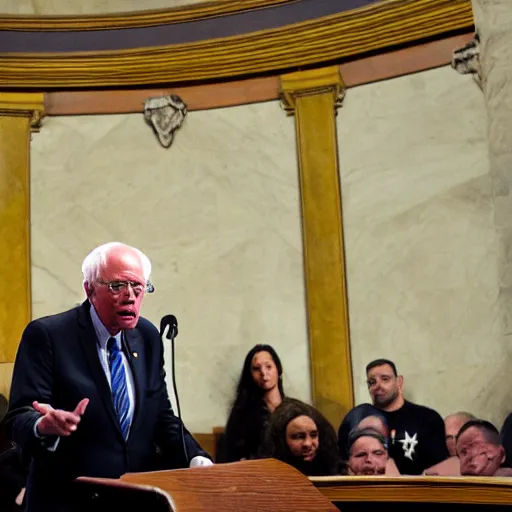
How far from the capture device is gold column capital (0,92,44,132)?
7.71 meters

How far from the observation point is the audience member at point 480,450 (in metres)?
4.78

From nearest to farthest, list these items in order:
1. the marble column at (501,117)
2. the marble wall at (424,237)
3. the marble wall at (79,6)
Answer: the marble column at (501,117) → the marble wall at (424,237) → the marble wall at (79,6)

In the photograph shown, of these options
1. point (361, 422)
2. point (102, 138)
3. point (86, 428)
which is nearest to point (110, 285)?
point (86, 428)

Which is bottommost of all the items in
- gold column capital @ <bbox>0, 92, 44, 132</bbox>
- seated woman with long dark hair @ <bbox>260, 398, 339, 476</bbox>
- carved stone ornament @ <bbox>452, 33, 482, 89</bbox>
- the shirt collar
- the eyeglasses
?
seated woman with long dark hair @ <bbox>260, 398, 339, 476</bbox>

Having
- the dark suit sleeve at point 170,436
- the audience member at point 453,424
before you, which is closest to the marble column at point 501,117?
the dark suit sleeve at point 170,436

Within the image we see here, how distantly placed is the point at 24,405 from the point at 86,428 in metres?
0.18

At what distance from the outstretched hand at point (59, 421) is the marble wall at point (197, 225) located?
496 centimetres

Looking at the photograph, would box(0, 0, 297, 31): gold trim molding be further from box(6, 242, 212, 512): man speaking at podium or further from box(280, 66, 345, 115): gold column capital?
Result: box(6, 242, 212, 512): man speaking at podium

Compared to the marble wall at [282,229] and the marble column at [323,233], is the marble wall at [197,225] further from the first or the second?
the marble column at [323,233]

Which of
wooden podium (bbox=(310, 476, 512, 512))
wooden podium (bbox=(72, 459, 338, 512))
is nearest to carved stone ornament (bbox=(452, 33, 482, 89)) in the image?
wooden podium (bbox=(310, 476, 512, 512))

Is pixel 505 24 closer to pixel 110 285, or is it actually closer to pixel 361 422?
pixel 110 285

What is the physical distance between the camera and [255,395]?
654 cm

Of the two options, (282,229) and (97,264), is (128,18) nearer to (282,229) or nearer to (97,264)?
(282,229)

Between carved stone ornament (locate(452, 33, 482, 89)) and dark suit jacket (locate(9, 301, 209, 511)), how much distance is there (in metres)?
4.93
